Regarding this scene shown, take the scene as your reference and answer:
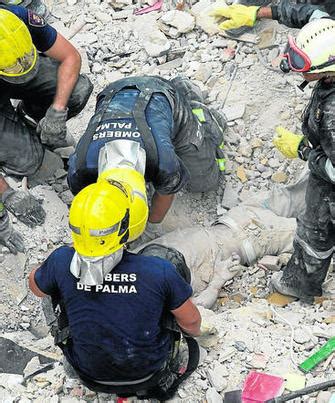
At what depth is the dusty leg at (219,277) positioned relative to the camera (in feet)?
15.1

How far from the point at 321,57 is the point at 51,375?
2.23m

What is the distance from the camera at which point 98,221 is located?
9.86ft

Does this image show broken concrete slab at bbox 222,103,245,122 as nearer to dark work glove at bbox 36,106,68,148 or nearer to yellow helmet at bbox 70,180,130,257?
dark work glove at bbox 36,106,68,148

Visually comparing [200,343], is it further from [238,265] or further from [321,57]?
[321,57]

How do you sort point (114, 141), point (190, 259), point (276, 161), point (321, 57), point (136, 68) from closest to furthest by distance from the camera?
point (321, 57) → point (114, 141) → point (190, 259) → point (276, 161) → point (136, 68)

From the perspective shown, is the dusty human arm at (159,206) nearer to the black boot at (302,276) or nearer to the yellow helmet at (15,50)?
the black boot at (302,276)

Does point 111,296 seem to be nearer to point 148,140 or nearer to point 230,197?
point 148,140

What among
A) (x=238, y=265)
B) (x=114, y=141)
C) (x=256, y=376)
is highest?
(x=114, y=141)

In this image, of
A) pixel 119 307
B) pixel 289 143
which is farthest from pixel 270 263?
pixel 119 307

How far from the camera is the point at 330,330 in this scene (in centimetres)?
395

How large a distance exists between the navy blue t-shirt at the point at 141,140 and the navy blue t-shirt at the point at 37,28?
2.36 feet

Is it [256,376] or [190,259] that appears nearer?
[256,376]

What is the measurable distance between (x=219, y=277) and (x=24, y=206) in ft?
4.67

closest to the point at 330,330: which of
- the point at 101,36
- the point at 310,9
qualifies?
the point at 310,9
